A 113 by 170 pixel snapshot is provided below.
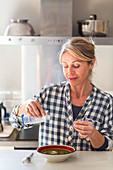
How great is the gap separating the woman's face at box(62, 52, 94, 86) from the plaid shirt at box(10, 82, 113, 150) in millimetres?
115

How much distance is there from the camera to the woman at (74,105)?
1.90m

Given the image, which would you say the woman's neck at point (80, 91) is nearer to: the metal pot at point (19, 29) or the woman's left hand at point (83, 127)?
the woman's left hand at point (83, 127)

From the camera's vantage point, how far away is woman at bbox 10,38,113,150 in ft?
6.22

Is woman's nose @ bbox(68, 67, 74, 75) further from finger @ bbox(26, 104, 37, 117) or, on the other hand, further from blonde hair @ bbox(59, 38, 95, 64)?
finger @ bbox(26, 104, 37, 117)

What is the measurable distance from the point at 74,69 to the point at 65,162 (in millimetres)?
545

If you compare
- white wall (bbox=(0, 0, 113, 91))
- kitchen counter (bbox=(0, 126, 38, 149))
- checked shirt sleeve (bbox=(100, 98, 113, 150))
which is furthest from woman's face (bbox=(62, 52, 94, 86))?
white wall (bbox=(0, 0, 113, 91))

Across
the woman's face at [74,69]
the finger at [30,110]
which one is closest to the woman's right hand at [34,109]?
the finger at [30,110]

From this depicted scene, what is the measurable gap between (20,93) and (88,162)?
1.91 metres

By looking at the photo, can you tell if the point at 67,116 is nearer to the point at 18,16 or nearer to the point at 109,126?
the point at 109,126

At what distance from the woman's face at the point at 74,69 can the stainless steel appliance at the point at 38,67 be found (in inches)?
45.2

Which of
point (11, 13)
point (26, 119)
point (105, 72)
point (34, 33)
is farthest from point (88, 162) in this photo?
point (11, 13)

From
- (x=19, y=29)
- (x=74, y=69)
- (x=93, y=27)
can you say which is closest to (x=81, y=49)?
(x=74, y=69)

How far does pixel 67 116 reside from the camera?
1969 millimetres

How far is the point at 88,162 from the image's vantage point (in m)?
1.61
